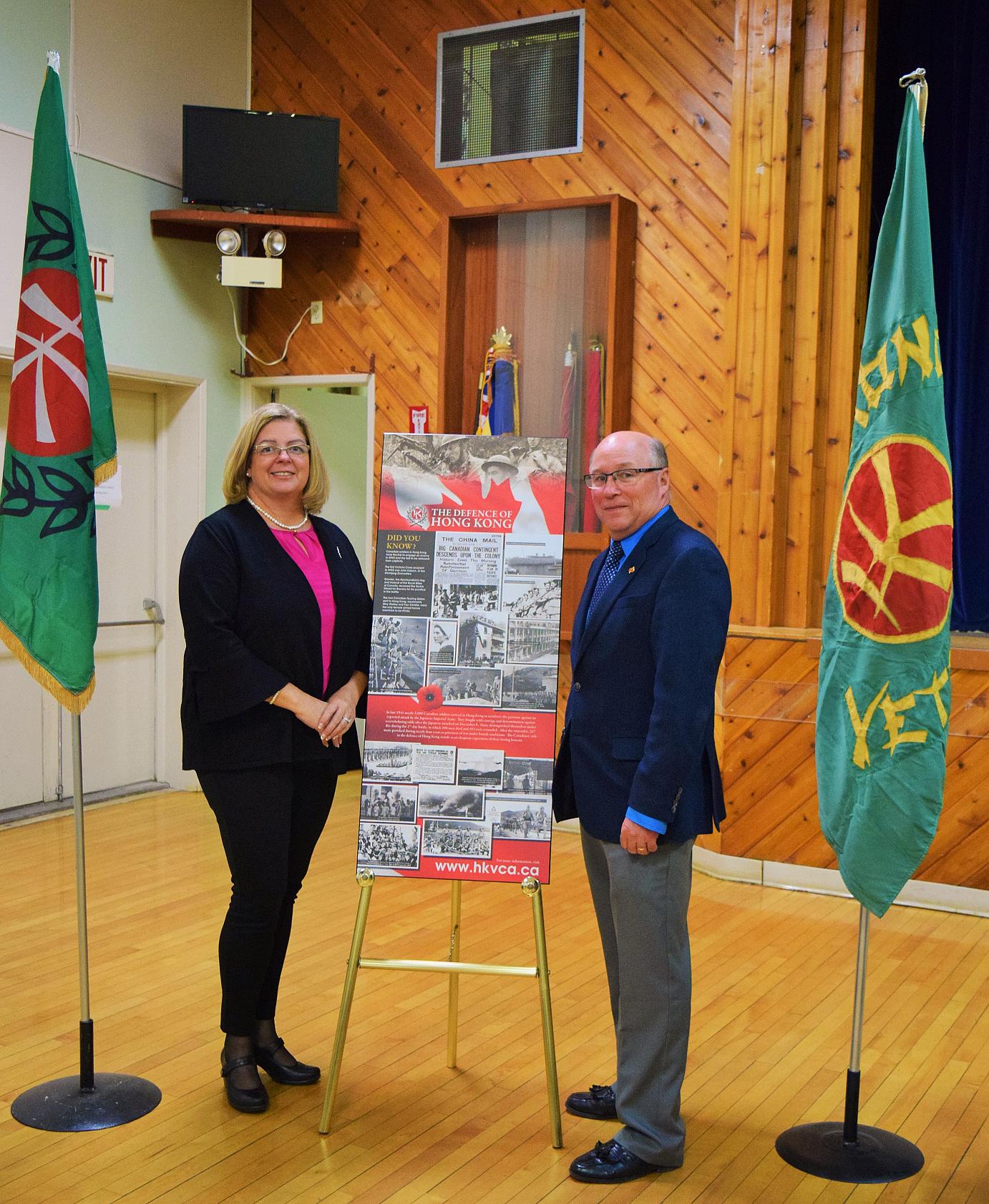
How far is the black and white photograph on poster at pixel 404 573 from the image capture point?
284 centimetres

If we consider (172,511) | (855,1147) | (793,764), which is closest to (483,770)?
(855,1147)

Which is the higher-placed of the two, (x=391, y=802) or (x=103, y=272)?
(x=103, y=272)

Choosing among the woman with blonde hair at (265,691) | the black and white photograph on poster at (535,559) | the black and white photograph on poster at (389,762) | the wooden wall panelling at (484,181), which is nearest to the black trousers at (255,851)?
the woman with blonde hair at (265,691)

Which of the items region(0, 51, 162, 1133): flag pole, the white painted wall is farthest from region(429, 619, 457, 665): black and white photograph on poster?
the white painted wall

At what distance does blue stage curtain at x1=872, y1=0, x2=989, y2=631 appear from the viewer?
527cm

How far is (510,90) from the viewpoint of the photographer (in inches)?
231

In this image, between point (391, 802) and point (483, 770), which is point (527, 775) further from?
point (391, 802)

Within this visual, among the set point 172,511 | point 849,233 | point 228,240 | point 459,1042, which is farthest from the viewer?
point 172,511

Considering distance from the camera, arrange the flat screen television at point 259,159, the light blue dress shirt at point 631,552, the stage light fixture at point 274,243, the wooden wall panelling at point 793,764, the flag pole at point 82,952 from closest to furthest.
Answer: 1. the light blue dress shirt at point 631,552
2. the flag pole at point 82,952
3. the wooden wall panelling at point 793,764
4. the flat screen television at point 259,159
5. the stage light fixture at point 274,243

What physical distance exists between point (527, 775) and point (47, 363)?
1.48 m

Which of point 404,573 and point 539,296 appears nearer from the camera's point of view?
point 404,573

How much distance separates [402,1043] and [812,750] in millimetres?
2250

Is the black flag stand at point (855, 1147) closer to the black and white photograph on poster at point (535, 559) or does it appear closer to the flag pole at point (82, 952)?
the black and white photograph on poster at point (535, 559)

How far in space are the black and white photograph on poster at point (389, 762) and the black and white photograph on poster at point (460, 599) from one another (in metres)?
0.32
